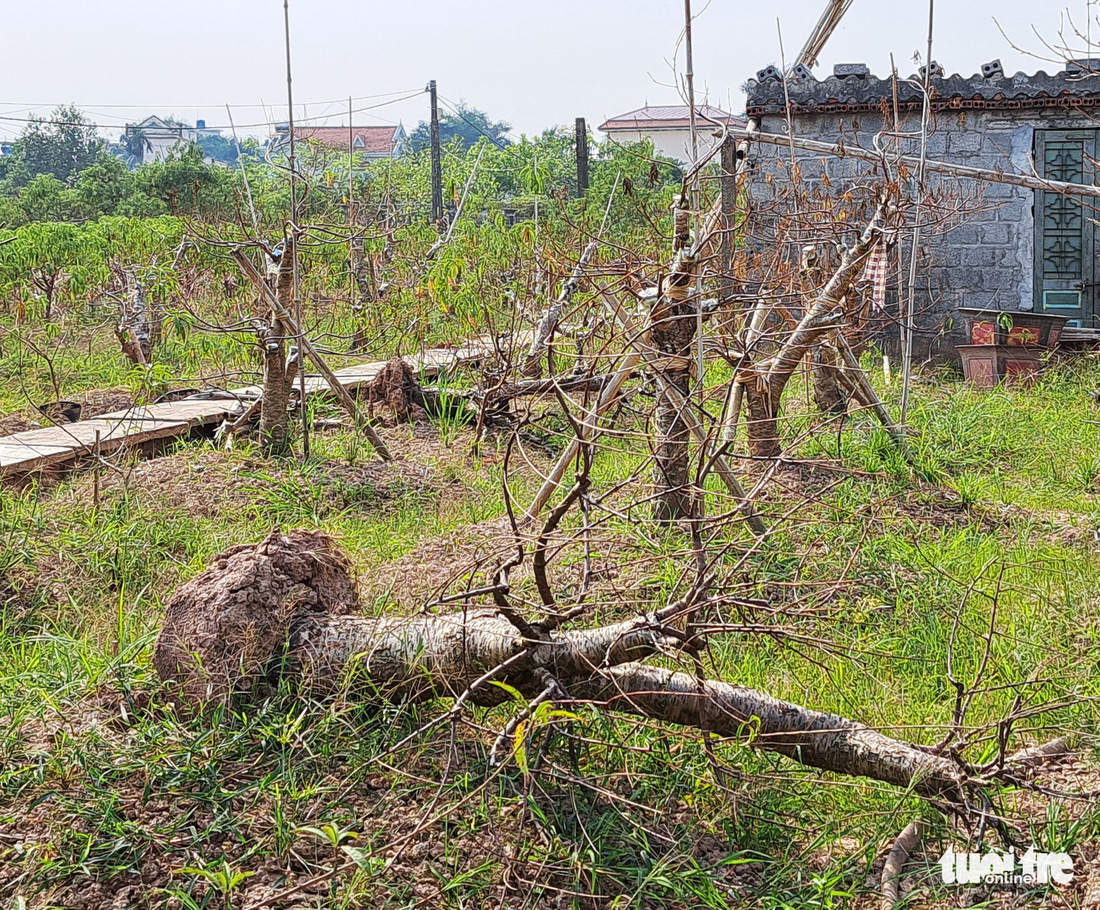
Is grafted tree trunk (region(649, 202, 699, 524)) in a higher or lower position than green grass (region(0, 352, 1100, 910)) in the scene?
higher

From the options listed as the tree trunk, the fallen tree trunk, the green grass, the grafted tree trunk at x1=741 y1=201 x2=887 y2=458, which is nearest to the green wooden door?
the tree trunk

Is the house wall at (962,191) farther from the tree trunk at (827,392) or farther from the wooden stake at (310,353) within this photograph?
the wooden stake at (310,353)

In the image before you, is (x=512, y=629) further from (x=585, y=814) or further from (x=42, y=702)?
(x=42, y=702)

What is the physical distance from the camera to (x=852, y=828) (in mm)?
2574

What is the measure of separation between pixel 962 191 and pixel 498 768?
860cm

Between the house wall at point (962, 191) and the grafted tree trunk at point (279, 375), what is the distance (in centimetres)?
511

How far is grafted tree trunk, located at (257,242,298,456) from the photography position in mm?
5645

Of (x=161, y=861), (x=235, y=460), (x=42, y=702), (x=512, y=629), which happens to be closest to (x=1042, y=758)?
Result: (x=512, y=629)

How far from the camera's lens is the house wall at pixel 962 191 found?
31.1 ft

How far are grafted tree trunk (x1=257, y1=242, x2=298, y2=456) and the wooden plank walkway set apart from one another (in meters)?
0.62

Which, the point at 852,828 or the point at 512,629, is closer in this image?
the point at 852,828

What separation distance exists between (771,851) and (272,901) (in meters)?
1.13

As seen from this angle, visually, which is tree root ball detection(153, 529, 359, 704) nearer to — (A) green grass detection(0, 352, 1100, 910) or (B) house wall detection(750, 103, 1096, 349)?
(A) green grass detection(0, 352, 1100, 910)

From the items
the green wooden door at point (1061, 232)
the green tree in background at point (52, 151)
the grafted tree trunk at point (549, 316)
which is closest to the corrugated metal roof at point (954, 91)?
the green wooden door at point (1061, 232)
